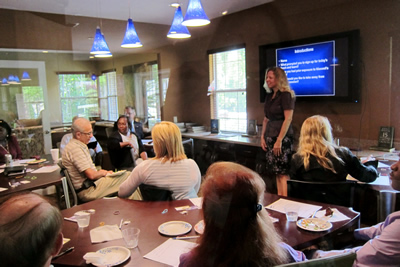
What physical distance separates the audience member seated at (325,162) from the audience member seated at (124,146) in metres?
1.35

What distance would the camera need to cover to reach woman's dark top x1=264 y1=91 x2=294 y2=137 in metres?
2.84

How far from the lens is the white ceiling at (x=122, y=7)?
2.83m

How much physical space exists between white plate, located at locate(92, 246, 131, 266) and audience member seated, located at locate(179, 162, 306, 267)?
1.18 feet

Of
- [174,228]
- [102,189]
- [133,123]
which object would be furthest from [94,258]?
[133,123]

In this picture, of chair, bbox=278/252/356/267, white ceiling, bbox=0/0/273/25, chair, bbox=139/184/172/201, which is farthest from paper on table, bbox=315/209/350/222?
white ceiling, bbox=0/0/273/25

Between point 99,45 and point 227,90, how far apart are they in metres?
1.41

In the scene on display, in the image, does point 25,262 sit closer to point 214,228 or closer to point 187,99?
point 214,228

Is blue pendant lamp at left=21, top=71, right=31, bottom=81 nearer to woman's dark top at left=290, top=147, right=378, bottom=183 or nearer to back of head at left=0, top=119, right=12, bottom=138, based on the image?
back of head at left=0, top=119, right=12, bottom=138

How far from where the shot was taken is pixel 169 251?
113 centimetres

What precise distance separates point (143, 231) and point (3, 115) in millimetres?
2794

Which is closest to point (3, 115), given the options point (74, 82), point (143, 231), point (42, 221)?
point (74, 82)

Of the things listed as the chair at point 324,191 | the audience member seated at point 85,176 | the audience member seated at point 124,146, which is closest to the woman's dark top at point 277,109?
the chair at point 324,191

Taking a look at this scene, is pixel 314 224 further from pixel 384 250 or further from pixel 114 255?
pixel 114 255

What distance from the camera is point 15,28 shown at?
2.91 metres
